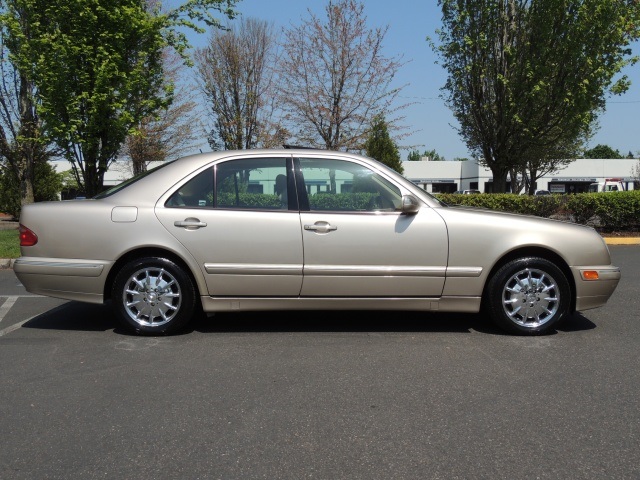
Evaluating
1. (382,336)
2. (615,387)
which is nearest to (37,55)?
(382,336)

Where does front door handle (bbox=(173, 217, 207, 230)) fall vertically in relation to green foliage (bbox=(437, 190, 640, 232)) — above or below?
above

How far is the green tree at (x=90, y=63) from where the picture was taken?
11.6m

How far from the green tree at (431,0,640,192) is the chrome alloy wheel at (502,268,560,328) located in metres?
11.4

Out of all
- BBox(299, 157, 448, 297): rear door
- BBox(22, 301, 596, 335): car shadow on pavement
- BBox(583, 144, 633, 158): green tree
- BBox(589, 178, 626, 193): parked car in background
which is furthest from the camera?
BBox(583, 144, 633, 158): green tree

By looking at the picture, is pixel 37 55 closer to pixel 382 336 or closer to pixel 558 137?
pixel 382 336

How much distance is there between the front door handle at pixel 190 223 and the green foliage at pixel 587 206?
10.1 m

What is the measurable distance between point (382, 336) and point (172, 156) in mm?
21529

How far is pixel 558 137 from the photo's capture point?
1698cm

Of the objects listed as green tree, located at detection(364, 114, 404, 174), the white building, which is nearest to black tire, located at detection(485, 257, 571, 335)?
green tree, located at detection(364, 114, 404, 174)

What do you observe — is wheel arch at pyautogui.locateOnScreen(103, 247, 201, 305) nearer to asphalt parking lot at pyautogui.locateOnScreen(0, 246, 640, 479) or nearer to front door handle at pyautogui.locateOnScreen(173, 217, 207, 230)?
front door handle at pyautogui.locateOnScreen(173, 217, 207, 230)

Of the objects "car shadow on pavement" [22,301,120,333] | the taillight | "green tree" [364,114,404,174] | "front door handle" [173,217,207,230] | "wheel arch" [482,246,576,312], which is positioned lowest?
"car shadow on pavement" [22,301,120,333]

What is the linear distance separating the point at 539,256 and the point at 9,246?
9.72 meters

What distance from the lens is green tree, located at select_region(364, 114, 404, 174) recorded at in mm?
20219

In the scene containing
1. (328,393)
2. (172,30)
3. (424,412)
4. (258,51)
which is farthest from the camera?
(258,51)
